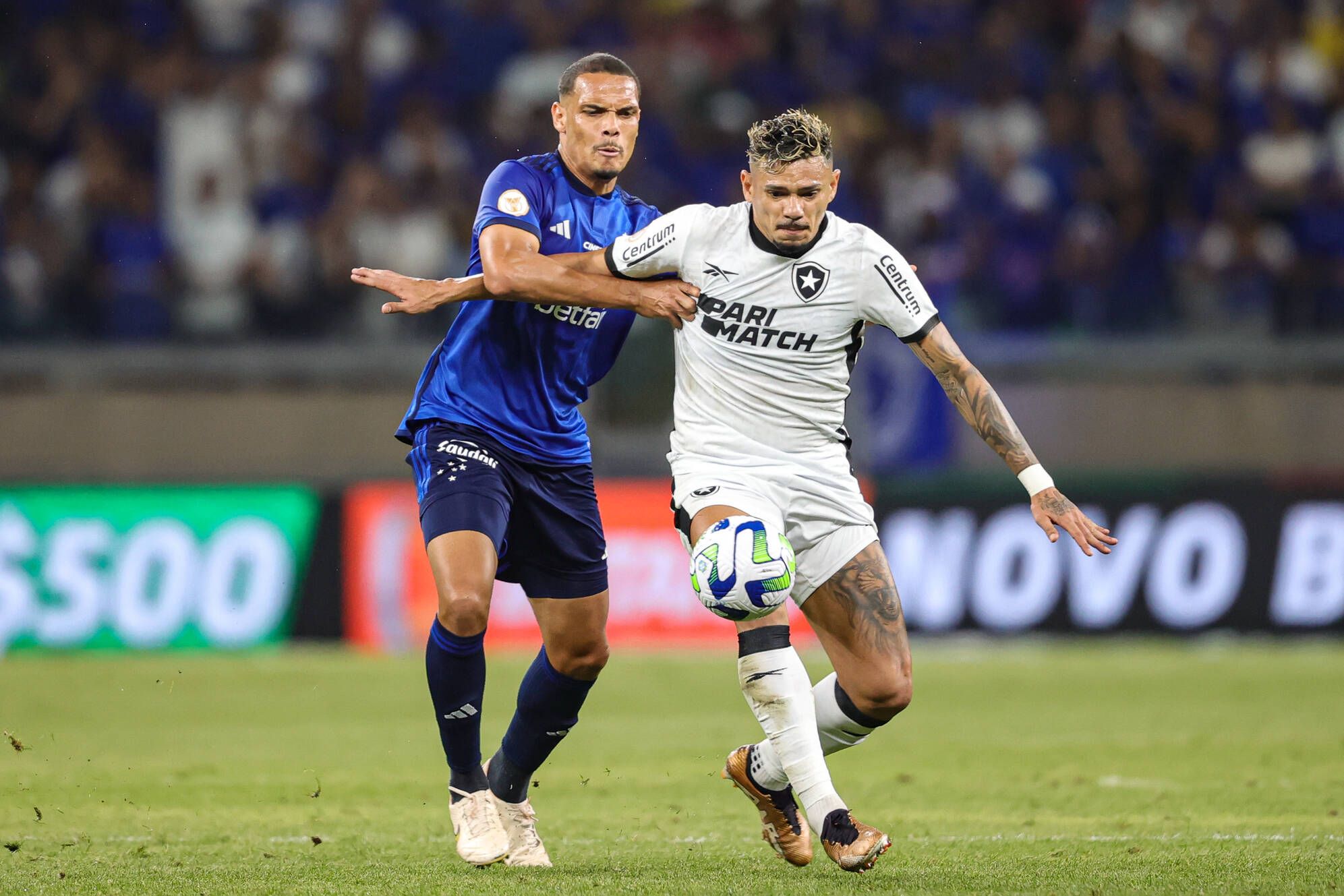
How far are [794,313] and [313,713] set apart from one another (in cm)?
569

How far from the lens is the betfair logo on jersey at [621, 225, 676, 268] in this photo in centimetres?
583

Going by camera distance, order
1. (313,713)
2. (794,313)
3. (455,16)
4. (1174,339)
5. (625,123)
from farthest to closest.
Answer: (455,16), (1174,339), (313,713), (625,123), (794,313)

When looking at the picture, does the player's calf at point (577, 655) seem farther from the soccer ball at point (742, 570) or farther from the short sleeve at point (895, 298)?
the short sleeve at point (895, 298)

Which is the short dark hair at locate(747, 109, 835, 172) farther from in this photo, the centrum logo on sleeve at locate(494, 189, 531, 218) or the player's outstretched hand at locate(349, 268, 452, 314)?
the player's outstretched hand at locate(349, 268, 452, 314)

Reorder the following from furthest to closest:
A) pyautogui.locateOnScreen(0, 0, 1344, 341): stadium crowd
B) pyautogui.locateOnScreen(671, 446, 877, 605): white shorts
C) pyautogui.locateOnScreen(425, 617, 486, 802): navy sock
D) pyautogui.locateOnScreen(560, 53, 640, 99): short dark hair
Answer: pyautogui.locateOnScreen(0, 0, 1344, 341): stadium crowd → pyautogui.locateOnScreen(560, 53, 640, 99): short dark hair → pyautogui.locateOnScreen(671, 446, 877, 605): white shorts → pyautogui.locateOnScreen(425, 617, 486, 802): navy sock

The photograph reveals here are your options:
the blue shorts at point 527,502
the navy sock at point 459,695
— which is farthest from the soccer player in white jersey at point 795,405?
the navy sock at point 459,695

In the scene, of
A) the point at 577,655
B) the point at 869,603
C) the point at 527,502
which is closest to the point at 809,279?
the point at 869,603

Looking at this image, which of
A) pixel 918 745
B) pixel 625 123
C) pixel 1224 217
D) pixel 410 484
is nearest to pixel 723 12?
Result: pixel 1224 217

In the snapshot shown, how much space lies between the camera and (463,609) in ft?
18.1

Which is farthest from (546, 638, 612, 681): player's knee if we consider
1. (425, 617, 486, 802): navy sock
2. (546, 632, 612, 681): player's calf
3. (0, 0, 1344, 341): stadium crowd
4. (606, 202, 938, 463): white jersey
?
(0, 0, 1344, 341): stadium crowd

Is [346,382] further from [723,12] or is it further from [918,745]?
[918,745]

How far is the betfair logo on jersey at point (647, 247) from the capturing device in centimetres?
583

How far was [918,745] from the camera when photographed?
30.2 ft

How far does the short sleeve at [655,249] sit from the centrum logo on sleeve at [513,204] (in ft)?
1.18
